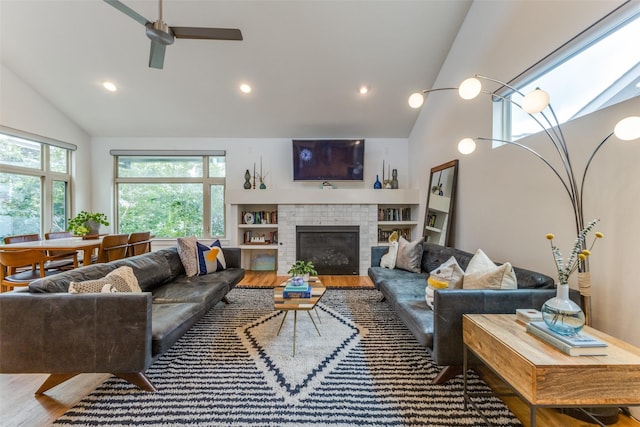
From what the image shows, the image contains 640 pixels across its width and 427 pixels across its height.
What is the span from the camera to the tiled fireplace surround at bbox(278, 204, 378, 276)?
477cm

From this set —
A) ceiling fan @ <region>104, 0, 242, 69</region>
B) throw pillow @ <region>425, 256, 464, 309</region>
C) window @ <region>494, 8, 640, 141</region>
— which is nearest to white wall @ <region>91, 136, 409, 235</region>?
ceiling fan @ <region>104, 0, 242, 69</region>

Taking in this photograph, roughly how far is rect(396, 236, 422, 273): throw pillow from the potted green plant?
13.6 ft

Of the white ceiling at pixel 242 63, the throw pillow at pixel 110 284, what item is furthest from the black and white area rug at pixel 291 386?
the white ceiling at pixel 242 63

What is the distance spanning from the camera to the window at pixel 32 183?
152 inches

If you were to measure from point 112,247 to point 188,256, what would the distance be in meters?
1.22

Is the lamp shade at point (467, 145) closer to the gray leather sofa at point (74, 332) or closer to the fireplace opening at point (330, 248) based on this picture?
the gray leather sofa at point (74, 332)

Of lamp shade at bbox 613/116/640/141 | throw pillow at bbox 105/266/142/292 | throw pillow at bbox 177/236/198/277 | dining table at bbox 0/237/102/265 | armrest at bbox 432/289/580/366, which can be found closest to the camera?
lamp shade at bbox 613/116/640/141

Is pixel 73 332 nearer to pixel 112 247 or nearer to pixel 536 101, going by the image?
pixel 112 247

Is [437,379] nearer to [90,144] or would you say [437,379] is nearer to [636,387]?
[636,387]

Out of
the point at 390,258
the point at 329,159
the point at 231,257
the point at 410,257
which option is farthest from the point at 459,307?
the point at 329,159

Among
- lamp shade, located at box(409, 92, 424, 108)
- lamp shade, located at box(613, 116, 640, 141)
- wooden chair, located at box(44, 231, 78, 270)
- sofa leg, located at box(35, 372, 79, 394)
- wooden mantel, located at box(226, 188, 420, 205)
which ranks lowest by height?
sofa leg, located at box(35, 372, 79, 394)

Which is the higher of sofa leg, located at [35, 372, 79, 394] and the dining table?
the dining table

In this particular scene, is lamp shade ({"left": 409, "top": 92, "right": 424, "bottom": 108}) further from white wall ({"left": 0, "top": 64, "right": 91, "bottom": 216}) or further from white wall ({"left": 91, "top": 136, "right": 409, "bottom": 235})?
white wall ({"left": 0, "top": 64, "right": 91, "bottom": 216})

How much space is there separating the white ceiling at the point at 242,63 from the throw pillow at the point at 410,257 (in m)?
2.36
